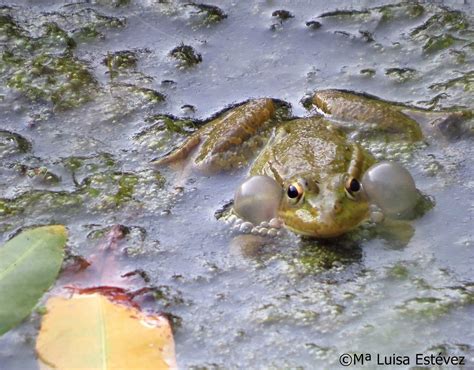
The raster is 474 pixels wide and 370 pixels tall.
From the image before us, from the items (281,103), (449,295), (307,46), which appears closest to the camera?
(449,295)

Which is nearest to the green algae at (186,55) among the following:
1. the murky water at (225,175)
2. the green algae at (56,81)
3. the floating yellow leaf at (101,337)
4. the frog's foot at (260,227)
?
the murky water at (225,175)

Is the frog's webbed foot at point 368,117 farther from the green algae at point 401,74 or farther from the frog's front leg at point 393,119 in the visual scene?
the green algae at point 401,74

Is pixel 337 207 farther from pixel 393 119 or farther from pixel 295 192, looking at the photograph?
pixel 393 119

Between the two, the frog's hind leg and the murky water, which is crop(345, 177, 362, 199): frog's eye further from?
the frog's hind leg

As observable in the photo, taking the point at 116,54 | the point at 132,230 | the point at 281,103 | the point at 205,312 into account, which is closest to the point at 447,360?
the point at 205,312

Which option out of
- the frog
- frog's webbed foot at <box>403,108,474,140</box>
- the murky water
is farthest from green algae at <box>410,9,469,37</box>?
frog's webbed foot at <box>403,108,474,140</box>

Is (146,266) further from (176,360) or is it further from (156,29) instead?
(156,29)

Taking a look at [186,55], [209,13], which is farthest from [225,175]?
[209,13]
